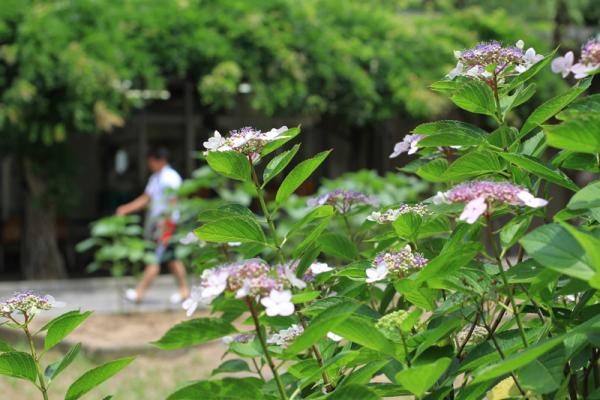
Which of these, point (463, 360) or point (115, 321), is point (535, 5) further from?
point (463, 360)

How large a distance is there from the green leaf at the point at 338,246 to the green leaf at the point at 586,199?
0.63 m

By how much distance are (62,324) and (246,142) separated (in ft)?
1.35

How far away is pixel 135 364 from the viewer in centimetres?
605

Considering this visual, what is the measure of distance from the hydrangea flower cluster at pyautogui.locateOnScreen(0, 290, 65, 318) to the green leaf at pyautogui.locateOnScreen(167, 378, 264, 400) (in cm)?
34

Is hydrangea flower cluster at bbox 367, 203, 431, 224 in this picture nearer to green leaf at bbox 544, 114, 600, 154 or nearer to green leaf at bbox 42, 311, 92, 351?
green leaf at bbox 544, 114, 600, 154

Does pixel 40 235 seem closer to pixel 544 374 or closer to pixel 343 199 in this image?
pixel 343 199

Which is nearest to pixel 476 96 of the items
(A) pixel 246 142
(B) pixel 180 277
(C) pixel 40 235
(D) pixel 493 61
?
(D) pixel 493 61

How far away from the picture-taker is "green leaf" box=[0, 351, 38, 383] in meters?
1.38

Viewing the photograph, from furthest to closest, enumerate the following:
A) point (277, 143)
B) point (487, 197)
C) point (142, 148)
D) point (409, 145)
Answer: point (142, 148) → point (409, 145) → point (277, 143) → point (487, 197)

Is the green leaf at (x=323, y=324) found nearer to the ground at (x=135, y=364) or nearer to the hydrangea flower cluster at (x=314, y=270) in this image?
the hydrangea flower cluster at (x=314, y=270)

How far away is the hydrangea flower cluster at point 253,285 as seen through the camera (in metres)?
1.13

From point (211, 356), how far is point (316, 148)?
9.08 metres

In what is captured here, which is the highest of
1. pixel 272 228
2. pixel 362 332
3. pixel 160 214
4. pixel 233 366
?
pixel 272 228

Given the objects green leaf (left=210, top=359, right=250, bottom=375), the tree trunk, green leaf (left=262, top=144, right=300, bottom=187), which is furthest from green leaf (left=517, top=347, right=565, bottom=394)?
the tree trunk
